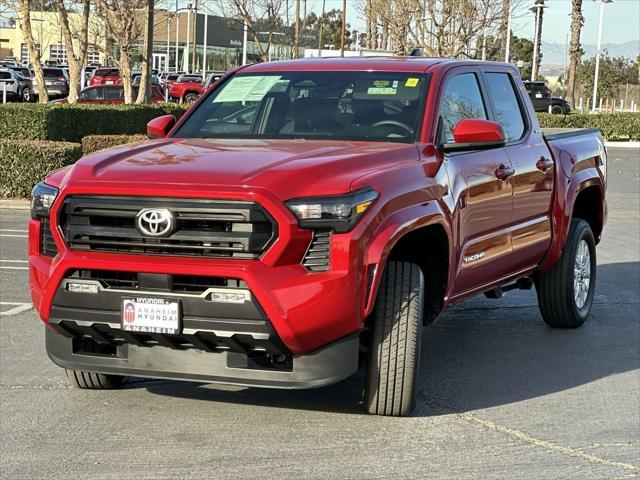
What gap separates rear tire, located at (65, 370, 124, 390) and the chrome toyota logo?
1.42m

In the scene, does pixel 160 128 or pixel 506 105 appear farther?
pixel 506 105

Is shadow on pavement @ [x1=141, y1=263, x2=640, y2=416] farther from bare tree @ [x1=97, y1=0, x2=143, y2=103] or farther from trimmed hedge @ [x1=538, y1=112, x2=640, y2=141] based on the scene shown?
trimmed hedge @ [x1=538, y1=112, x2=640, y2=141]

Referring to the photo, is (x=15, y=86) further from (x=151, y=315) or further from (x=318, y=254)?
(x=318, y=254)

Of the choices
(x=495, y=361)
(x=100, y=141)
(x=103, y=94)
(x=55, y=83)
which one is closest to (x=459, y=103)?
(x=495, y=361)

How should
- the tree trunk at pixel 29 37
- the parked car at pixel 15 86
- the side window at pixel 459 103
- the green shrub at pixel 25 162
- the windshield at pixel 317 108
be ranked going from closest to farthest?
the windshield at pixel 317 108, the side window at pixel 459 103, the green shrub at pixel 25 162, the tree trunk at pixel 29 37, the parked car at pixel 15 86

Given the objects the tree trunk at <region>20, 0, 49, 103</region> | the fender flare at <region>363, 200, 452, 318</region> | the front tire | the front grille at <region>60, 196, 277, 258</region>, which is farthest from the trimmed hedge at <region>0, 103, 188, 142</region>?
the fender flare at <region>363, 200, 452, 318</region>

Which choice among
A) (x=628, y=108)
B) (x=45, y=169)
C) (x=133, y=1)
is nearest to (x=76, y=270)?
(x=45, y=169)

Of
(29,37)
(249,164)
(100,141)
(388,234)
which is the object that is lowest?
(100,141)

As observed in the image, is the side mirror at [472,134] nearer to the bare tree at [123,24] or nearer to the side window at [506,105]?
the side window at [506,105]

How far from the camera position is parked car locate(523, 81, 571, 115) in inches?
2135

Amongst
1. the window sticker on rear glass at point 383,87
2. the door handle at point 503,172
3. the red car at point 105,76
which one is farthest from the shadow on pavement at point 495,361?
the red car at point 105,76

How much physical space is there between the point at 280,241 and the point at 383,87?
6.72 ft

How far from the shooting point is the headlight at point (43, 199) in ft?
19.5

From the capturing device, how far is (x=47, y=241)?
597 cm
